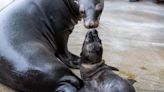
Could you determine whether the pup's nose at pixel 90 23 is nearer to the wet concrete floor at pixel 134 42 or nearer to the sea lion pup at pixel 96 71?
the sea lion pup at pixel 96 71

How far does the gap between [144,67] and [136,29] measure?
0.51 m

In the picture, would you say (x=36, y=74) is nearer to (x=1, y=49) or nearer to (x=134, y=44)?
(x=1, y=49)

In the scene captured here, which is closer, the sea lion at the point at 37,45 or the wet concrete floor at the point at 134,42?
the sea lion at the point at 37,45

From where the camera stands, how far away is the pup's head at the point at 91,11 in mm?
684

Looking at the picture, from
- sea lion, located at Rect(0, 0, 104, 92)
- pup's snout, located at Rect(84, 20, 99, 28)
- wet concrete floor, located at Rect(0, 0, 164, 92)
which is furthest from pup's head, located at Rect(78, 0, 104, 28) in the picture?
wet concrete floor, located at Rect(0, 0, 164, 92)

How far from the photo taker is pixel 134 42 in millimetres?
1371

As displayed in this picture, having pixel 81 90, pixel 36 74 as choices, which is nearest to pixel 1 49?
pixel 36 74

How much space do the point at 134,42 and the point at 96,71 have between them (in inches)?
27.2

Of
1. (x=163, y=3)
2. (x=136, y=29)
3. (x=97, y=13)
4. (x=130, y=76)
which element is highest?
(x=97, y=13)

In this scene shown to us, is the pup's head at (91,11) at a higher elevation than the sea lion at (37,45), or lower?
higher

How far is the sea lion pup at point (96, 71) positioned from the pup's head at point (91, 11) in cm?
2

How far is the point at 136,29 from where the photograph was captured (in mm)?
1594

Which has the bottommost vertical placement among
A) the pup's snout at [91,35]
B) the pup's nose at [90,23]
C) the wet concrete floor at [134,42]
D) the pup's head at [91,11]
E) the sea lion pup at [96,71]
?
the wet concrete floor at [134,42]

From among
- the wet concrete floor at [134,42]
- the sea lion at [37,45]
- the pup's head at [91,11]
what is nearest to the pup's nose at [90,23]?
the pup's head at [91,11]
